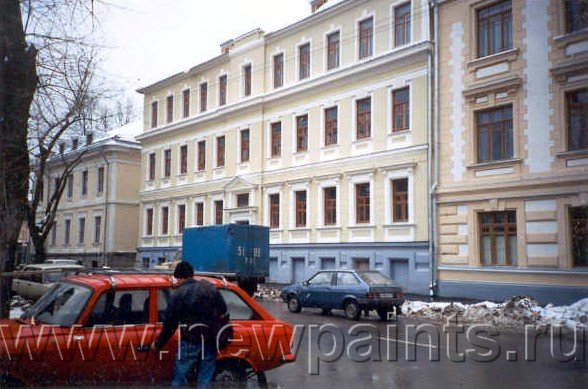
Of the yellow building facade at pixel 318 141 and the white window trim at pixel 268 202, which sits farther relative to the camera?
the white window trim at pixel 268 202

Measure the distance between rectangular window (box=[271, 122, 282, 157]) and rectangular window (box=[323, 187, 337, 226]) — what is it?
14.6 ft

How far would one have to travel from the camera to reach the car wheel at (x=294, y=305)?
2003cm

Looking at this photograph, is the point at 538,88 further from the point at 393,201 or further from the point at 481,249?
the point at 393,201

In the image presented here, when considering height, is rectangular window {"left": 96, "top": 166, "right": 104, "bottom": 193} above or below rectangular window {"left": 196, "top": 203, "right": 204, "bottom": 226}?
above

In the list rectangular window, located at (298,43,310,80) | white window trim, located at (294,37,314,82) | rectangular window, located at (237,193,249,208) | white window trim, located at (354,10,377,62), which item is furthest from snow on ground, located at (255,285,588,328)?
rectangular window, located at (237,193,249,208)

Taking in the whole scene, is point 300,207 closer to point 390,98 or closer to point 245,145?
point 245,145

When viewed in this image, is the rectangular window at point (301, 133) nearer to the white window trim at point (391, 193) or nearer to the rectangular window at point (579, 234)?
the white window trim at point (391, 193)

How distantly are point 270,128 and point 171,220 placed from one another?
11.4 metres

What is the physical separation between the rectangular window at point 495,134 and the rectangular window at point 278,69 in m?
13.1

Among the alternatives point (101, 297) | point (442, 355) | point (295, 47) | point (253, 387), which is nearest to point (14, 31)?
point (101, 297)

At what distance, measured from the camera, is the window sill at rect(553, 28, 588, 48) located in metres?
20.0

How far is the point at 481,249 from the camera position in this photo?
23.1m

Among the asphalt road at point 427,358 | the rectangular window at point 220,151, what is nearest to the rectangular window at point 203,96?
the rectangular window at point 220,151

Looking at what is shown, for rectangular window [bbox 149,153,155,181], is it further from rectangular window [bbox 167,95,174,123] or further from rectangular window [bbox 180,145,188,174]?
rectangular window [bbox 180,145,188,174]
